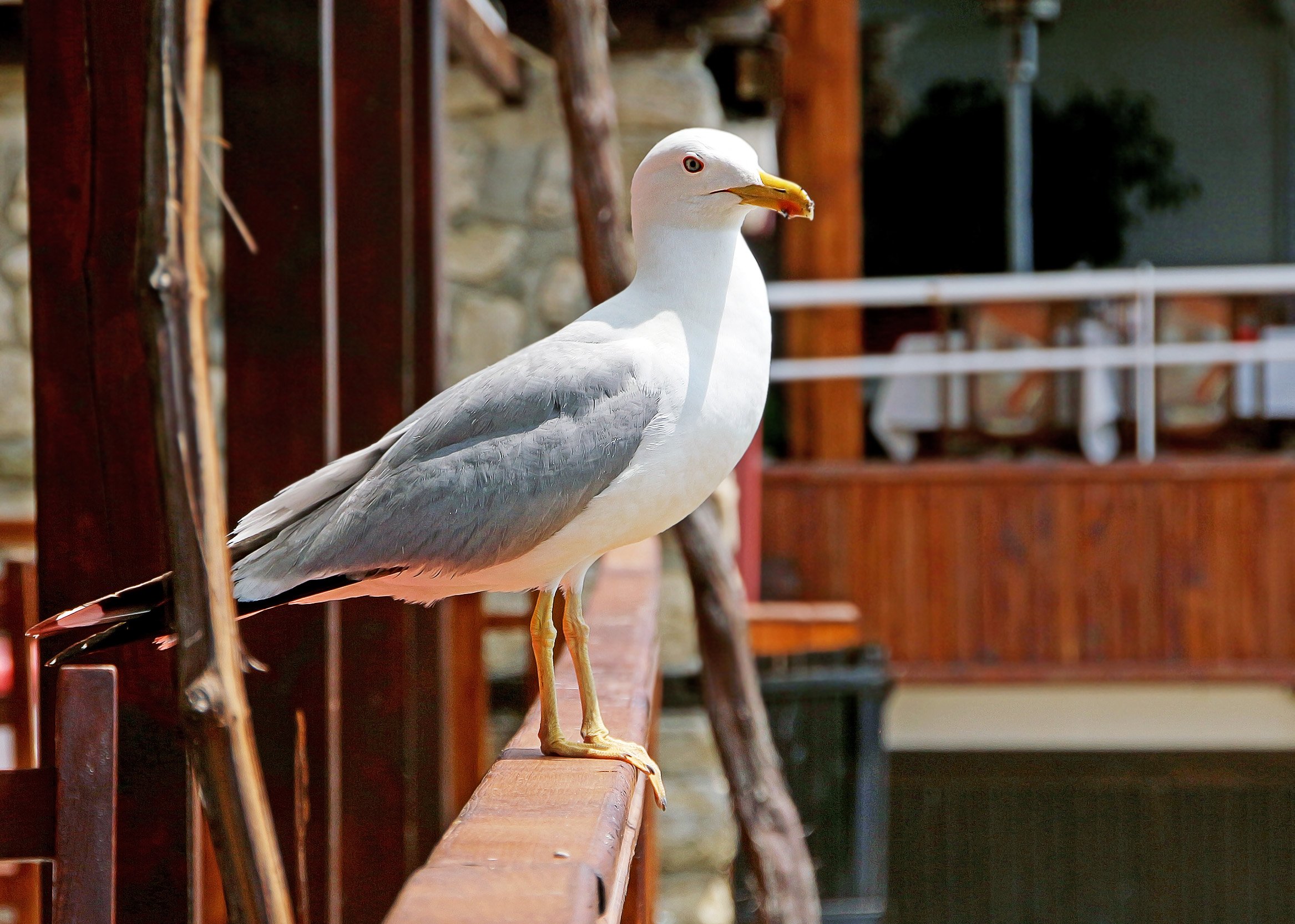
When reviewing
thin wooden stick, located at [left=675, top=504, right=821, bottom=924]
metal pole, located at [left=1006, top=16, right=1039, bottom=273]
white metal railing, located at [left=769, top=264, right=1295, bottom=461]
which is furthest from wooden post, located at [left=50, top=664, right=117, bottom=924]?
metal pole, located at [left=1006, top=16, right=1039, bottom=273]

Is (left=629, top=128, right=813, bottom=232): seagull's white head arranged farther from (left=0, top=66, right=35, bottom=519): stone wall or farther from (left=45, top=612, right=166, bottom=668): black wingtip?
(left=0, top=66, right=35, bottom=519): stone wall

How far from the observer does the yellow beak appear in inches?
49.2

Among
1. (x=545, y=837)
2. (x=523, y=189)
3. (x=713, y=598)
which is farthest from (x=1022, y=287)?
(x=545, y=837)

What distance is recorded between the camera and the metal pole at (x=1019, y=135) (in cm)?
745

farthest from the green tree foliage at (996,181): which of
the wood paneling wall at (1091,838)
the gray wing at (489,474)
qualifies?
the gray wing at (489,474)

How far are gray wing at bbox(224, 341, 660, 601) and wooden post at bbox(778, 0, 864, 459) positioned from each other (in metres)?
5.28

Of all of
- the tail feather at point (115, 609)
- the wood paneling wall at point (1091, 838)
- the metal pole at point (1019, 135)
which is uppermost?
the metal pole at point (1019, 135)

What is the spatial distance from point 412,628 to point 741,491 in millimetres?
3299

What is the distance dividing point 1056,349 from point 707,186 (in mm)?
5687

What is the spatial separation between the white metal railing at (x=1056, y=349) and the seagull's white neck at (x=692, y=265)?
4.96 meters

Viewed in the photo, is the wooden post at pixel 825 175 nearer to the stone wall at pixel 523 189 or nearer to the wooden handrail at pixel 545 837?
the stone wall at pixel 523 189

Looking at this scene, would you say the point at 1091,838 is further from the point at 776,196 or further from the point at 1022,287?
the point at 776,196

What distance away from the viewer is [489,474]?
4.16ft

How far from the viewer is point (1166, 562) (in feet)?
18.9
